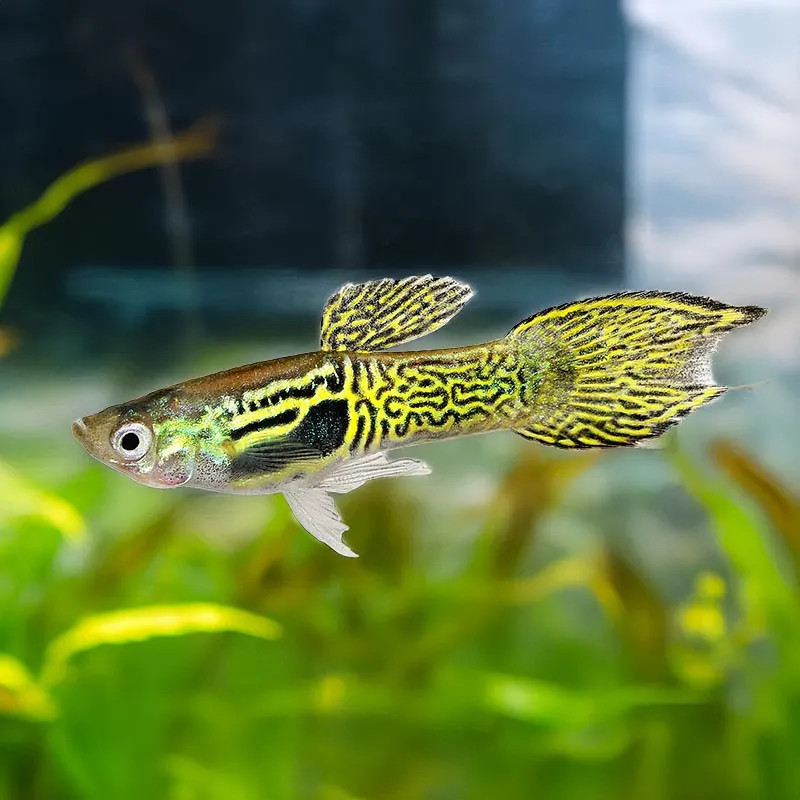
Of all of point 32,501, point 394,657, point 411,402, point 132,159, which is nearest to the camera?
point 411,402

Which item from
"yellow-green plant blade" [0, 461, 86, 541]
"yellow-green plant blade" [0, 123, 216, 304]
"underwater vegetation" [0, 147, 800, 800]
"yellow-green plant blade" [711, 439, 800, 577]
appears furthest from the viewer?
"yellow-green plant blade" [0, 123, 216, 304]

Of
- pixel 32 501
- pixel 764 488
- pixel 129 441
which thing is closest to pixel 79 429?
pixel 129 441

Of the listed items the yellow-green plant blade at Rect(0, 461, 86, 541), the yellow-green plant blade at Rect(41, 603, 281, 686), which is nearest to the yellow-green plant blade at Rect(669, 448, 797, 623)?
the yellow-green plant blade at Rect(41, 603, 281, 686)

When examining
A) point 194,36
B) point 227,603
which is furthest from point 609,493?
point 194,36

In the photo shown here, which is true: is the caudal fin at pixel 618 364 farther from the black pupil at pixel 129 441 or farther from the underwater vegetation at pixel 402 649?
the underwater vegetation at pixel 402 649

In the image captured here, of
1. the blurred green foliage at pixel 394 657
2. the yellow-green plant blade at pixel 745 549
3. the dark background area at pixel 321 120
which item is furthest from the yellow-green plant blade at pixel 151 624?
the yellow-green plant blade at pixel 745 549

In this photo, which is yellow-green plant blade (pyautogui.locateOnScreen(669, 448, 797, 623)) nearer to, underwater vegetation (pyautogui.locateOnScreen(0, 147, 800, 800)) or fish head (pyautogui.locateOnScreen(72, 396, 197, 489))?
underwater vegetation (pyautogui.locateOnScreen(0, 147, 800, 800))

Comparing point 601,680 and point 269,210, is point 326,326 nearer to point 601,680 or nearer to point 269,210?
point 269,210

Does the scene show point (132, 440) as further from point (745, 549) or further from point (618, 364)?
point (745, 549)
